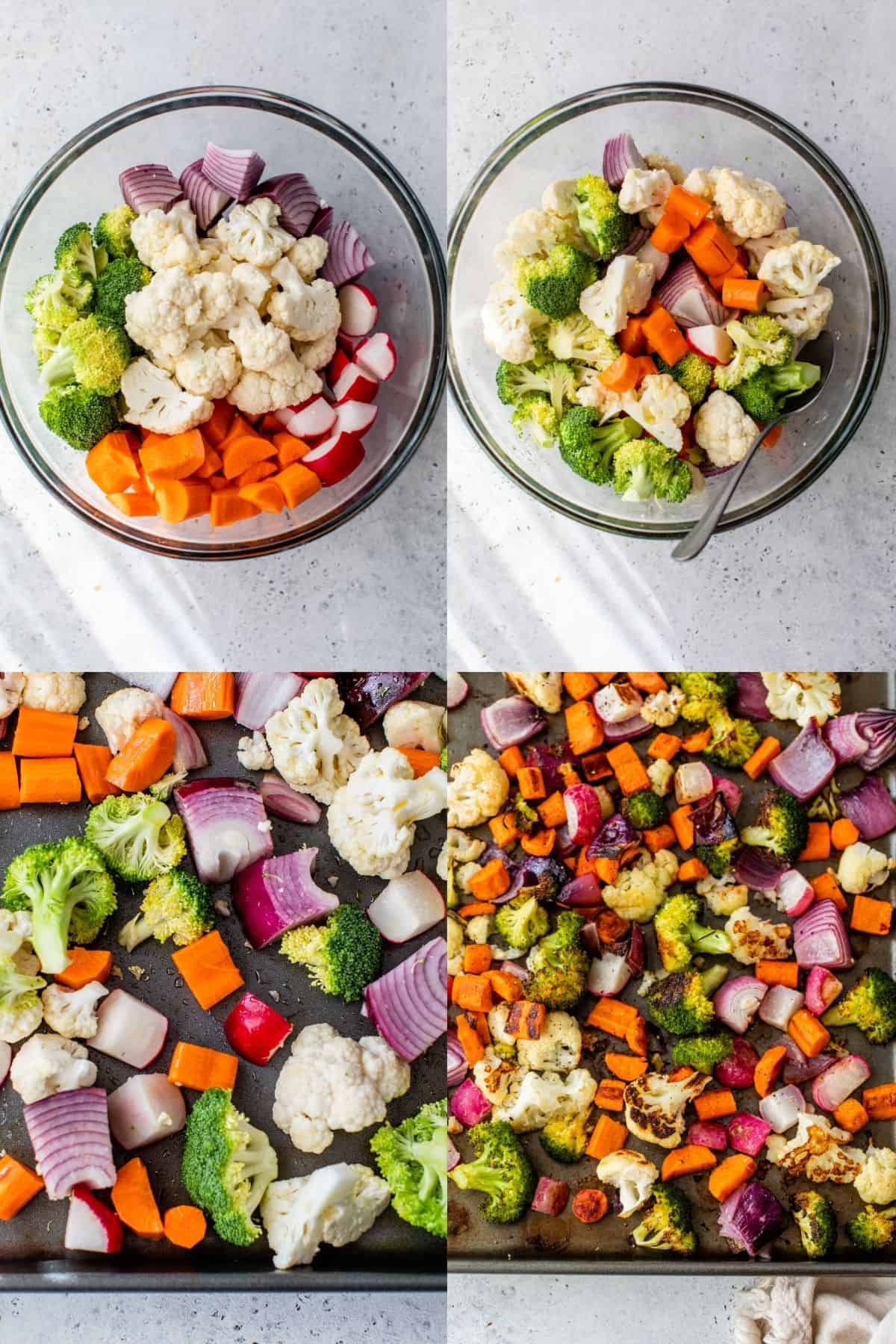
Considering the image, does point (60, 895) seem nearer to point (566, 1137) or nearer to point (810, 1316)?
point (566, 1137)

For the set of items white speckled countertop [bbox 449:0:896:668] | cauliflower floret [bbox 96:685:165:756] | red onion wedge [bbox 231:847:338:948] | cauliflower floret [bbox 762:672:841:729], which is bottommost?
red onion wedge [bbox 231:847:338:948]

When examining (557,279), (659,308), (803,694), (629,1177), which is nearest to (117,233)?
(557,279)

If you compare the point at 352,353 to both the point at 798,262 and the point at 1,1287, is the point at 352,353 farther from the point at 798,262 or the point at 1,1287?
the point at 1,1287

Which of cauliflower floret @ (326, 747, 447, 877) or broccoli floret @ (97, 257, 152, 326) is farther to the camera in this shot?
cauliflower floret @ (326, 747, 447, 877)

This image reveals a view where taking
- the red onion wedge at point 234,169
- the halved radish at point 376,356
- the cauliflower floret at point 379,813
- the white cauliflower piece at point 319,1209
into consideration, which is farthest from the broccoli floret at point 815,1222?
the red onion wedge at point 234,169

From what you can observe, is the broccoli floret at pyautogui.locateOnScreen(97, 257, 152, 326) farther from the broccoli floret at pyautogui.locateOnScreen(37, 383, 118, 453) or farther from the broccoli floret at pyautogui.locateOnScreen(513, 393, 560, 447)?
the broccoli floret at pyautogui.locateOnScreen(513, 393, 560, 447)

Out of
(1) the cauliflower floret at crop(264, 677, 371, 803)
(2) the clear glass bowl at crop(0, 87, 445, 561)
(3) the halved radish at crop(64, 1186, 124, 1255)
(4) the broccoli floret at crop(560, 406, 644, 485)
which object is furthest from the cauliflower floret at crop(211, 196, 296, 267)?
(3) the halved radish at crop(64, 1186, 124, 1255)

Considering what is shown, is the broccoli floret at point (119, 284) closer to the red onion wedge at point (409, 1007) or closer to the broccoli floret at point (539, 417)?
the broccoli floret at point (539, 417)
